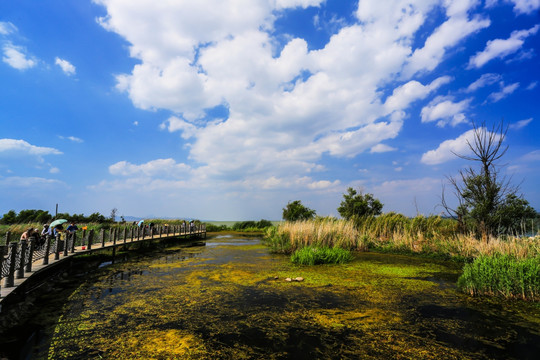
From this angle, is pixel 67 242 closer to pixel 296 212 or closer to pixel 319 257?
pixel 319 257

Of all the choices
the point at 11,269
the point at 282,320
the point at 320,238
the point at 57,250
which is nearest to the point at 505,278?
the point at 282,320

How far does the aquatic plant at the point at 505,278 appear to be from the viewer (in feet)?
15.8

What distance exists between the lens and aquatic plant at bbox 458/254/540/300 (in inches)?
190

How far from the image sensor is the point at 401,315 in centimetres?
414

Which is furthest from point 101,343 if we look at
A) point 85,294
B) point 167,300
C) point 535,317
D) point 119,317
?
point 535,317

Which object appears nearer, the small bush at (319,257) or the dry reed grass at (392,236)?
the small bush at (319,257)

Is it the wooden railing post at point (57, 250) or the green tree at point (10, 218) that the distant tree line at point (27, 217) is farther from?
the wooden railing post at point (57, 250)

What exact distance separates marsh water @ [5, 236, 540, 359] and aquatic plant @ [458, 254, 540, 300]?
314 mm

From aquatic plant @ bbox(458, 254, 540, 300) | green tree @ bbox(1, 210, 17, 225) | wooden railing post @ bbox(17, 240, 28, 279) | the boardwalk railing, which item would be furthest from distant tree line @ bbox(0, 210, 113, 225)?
aquatic plant @ bbox(458, 254, 540, 300)

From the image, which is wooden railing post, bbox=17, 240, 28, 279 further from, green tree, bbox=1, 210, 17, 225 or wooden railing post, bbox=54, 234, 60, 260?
green tree, bbox=1, 210, 17, 225

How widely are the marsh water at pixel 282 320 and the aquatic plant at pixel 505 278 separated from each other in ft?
1.03

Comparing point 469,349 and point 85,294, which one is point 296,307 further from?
point 85,294

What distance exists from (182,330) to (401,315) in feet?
11.0

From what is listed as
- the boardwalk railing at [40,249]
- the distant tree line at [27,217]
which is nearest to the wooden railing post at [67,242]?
the boardwalk railing at [40,249]
